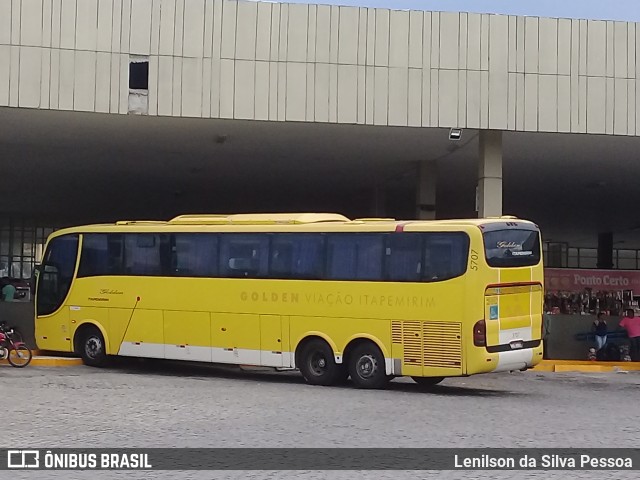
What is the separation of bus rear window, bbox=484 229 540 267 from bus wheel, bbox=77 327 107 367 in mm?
9088

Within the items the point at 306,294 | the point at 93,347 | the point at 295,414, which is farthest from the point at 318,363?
the point at 93,347

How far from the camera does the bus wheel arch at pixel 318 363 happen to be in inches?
715

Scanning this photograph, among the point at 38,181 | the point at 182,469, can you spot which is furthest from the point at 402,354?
the point at 38,181

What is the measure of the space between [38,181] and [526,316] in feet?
81.7

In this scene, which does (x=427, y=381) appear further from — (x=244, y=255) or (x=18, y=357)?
(x=18, y=357)

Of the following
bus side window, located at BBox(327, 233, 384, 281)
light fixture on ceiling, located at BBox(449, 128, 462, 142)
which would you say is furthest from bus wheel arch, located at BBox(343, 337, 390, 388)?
light fixture on ceiling, located at BBox(449, 128, 462, 142)

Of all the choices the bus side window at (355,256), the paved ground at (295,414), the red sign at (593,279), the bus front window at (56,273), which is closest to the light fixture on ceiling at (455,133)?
the bus side window at (355,256)

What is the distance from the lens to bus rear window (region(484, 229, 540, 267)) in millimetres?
16797

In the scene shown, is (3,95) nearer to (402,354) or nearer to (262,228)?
(262,228)

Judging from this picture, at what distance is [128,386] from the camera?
56.1 ft

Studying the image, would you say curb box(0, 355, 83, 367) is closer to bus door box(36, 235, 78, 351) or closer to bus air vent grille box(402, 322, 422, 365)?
bus door box(36, 235, 78, 351)

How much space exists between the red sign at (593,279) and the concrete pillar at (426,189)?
388 centimetres

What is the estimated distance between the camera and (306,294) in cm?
1847

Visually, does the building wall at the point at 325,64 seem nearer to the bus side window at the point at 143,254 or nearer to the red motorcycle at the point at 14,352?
the bus side window at the point at 143,254
